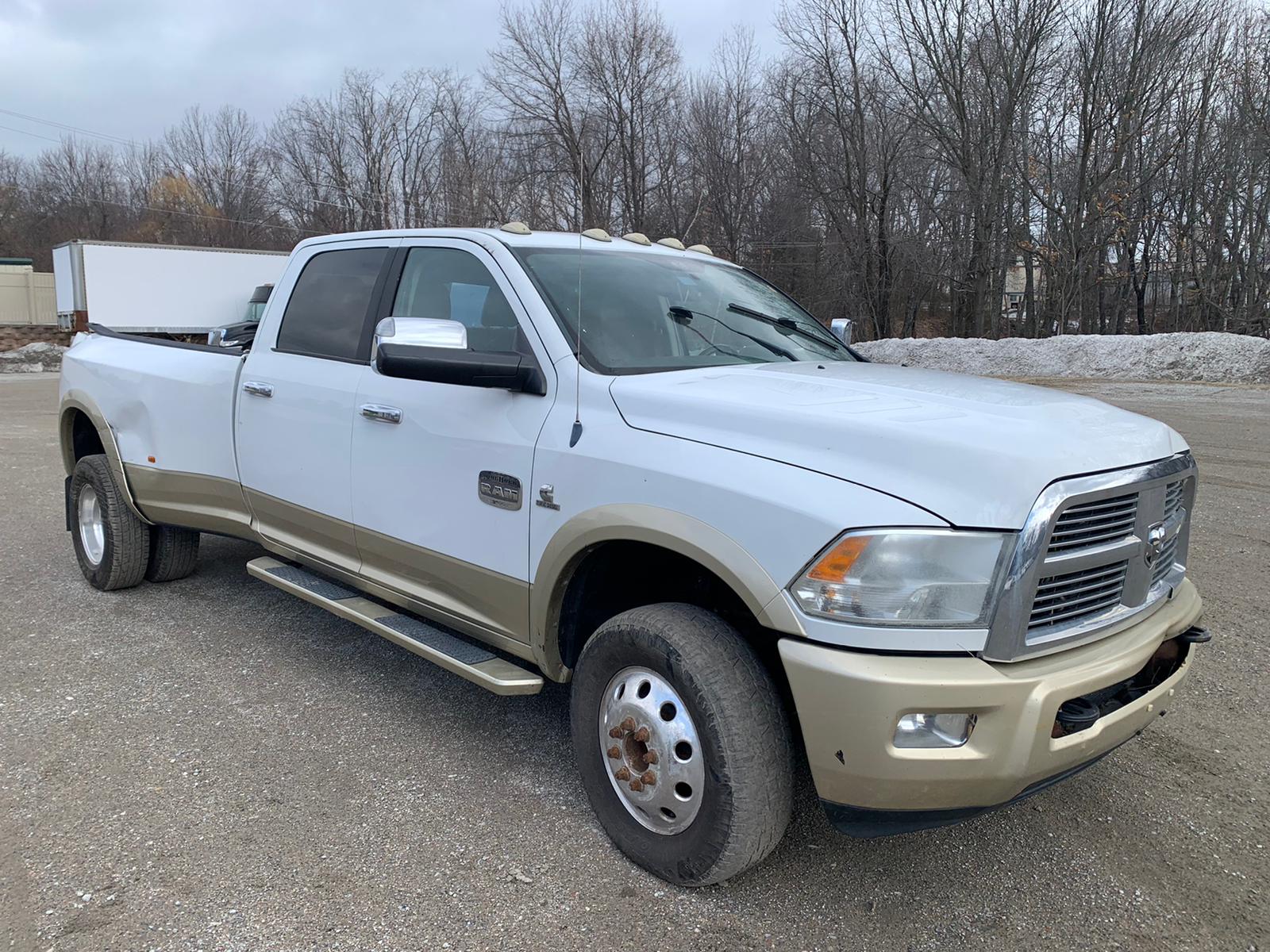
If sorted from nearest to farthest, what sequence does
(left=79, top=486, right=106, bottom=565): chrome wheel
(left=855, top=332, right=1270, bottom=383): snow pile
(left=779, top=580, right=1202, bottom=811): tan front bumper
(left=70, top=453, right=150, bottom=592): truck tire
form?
1. (left=779, top=580, right=1202, bottom=811): tan front bumper
2. (left=70, top=453, right=150, bottom=592): truck tire
3. (left=79, top=486, right=106, bottom=565): chrome wheel
4. (left=855, top=332, right=1270, bottom=383): snow pile

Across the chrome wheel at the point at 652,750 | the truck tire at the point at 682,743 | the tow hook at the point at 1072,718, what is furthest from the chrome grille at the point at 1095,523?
the chrome wheel at the point at 652,750

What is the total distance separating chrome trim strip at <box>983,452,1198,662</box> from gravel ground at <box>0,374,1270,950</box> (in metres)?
0.87

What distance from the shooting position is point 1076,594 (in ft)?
7.82

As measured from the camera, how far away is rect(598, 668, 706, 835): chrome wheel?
2598mm

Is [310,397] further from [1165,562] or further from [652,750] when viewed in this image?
[1165,562]

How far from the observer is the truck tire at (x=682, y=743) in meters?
2.46

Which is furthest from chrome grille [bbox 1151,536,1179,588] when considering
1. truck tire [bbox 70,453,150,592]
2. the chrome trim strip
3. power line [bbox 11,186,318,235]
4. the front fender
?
power line [bbox 11,186,318,235]

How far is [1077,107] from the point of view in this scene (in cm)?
2716

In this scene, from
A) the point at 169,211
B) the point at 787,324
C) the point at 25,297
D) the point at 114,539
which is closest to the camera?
the point at 787,324

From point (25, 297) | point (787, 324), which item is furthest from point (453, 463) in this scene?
point (25, 297)

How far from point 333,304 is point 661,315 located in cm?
161

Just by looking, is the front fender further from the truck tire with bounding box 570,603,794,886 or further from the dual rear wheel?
the dual rear wheel

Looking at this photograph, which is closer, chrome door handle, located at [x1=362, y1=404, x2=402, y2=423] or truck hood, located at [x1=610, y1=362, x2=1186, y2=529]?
truck hood, located at [x1=610, y1=362, x2=1186, y2=529]

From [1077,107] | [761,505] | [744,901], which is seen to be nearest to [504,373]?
[761,505]
